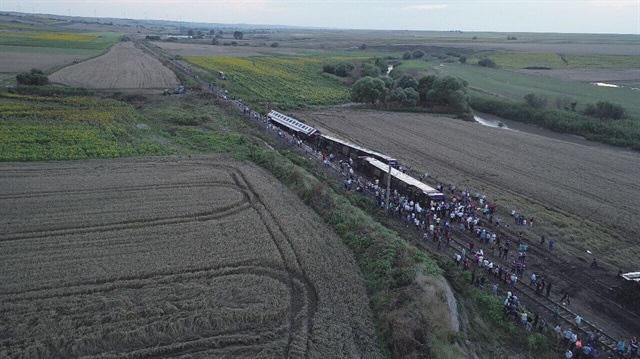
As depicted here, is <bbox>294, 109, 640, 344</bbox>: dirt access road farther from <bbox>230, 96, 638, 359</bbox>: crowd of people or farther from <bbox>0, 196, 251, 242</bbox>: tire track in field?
<bbox>0, 196, 251, 242</bbox>: tire track in field

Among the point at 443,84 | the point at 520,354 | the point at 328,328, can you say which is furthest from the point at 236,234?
the point at 443,84

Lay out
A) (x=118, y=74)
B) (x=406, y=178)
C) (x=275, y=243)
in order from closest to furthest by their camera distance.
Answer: (x=275, y=243) → (x=406, y=178) → (x=118, y=74)

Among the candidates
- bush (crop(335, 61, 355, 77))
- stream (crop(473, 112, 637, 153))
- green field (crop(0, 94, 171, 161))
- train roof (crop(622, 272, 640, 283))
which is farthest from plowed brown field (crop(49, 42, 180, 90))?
train roof (crop(622, 272, 640, 283))

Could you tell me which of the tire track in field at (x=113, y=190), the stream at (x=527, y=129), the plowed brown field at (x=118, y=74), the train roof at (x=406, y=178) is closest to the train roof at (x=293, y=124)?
the train roof at (x=406, y=178)

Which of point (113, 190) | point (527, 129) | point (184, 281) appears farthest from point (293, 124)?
point (527, 129)

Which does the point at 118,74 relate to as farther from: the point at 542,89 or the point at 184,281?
the point at 542,89

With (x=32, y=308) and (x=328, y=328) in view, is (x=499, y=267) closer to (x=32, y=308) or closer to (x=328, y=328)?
(x=328, y=328)
